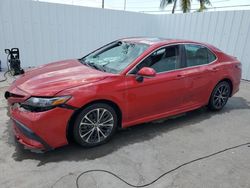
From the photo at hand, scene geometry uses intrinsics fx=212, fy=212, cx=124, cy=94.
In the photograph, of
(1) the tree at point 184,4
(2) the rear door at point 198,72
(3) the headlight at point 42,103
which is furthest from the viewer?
(1) the tree at point 184,4

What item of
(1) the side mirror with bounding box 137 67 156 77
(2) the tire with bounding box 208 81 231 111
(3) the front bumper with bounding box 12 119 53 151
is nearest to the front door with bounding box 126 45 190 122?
(1) the side mirror with bounding box 137 67 156 77

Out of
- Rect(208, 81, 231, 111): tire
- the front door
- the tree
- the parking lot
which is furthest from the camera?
the tree

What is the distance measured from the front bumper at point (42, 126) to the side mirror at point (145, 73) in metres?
1.06

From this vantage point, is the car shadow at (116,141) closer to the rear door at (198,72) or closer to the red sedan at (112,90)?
the red sedan at (112,90)

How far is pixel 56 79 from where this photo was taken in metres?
2.78

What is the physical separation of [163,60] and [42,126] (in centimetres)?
205

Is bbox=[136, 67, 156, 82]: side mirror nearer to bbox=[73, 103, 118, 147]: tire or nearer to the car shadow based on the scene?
bbox=[73, 103, 118, 147]: tire

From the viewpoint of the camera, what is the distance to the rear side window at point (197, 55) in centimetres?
371

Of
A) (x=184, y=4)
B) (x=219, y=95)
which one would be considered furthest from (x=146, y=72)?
(x=184, y=4)

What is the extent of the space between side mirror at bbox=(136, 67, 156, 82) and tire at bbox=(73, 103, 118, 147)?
0.60 metres

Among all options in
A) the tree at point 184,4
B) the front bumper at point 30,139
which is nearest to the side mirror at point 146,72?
the front bumper at point 30,139

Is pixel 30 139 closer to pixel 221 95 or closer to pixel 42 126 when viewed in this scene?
pixel 42 126

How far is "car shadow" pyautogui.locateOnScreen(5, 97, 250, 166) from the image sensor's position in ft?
8.95

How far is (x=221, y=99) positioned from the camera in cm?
438
